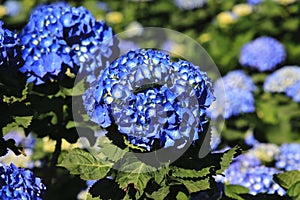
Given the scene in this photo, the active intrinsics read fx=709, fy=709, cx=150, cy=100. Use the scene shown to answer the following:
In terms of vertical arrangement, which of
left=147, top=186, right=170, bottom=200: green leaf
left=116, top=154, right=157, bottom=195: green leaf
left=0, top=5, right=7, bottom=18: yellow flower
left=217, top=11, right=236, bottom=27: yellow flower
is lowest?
left=147, top=186, right=170, bottom=200: green leaf

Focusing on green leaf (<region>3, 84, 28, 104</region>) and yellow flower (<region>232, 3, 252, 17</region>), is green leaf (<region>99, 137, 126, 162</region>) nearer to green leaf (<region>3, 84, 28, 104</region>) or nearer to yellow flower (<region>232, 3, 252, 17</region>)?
green leaf (<region>3, 84, 28, 104</region>)

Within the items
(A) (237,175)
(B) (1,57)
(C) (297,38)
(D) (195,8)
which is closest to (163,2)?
(D) (195,8)

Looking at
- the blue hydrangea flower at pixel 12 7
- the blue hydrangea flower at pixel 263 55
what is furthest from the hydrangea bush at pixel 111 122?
the blue hydrangea flower at pixel 12 7

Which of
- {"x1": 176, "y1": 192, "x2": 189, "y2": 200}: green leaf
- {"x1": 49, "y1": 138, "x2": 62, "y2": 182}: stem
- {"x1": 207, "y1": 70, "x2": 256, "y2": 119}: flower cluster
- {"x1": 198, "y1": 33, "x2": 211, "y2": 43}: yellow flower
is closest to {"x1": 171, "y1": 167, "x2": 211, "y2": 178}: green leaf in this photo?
{"x1": 176, "y1": 192, "x2": 189, "y2": 200}: green leaf

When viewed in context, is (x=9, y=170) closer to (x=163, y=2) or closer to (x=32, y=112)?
(x=32, y=112)

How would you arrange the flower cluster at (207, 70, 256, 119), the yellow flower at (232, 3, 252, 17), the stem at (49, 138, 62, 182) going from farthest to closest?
the yellow flower at (232, 3, 252, 17) → the flower cluster at (207, 70, 256, 119) → the stem at (49, 138, 62, 182)

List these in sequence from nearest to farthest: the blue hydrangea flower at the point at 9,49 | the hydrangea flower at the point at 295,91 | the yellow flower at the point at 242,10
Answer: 1. the blue hydrangea flower at the point at 9,49
2. the hydrangea flower at the point at 295,91
3. the yellow flower at the point at 242,10

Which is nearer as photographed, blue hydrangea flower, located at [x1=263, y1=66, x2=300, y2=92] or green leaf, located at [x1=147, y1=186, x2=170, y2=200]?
green leaf, located at [x1=147, y1=186, x2=170, y2=200]

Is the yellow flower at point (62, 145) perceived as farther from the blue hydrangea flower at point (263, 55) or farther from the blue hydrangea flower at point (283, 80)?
the blue hydrangea flower at point (263, 55)
